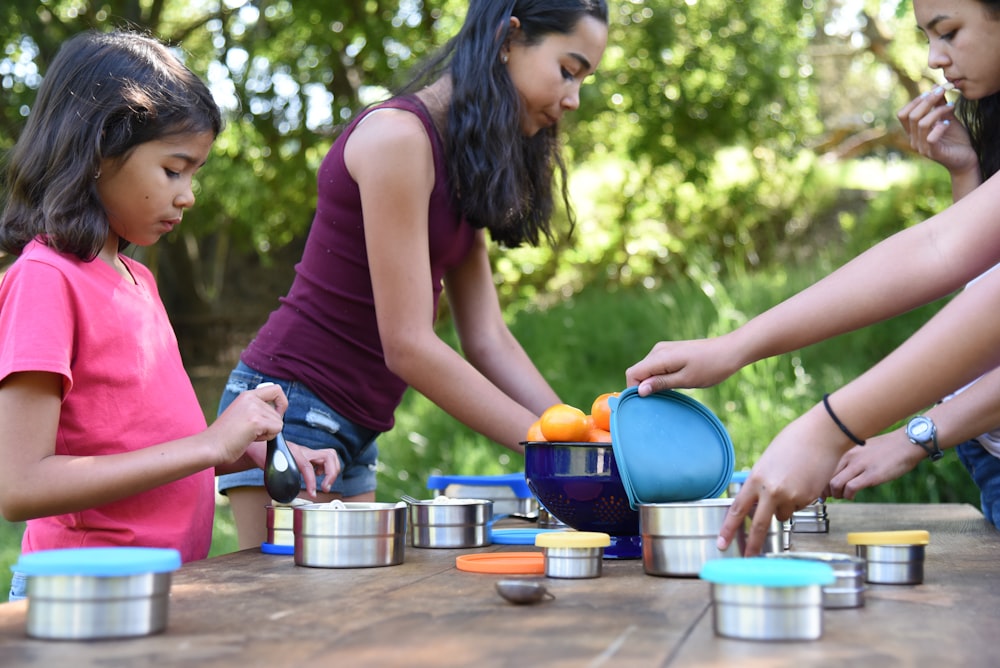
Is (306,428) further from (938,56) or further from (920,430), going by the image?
(938,56)

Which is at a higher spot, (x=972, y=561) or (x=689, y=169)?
(x=689, y=169)

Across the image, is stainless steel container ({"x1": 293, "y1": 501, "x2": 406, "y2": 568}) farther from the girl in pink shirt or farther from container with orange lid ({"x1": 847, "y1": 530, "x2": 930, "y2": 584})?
container with orange lid ({"x1": 847, "y1": 530, "x2": 930, "y2": 584})

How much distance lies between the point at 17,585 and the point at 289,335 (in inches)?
32.6

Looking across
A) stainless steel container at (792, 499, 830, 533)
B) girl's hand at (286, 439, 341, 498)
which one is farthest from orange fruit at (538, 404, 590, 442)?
stainless steel container at (792, 499, 830, 533)

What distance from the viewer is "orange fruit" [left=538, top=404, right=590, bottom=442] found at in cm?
183

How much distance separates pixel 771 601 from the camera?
111 centimetres

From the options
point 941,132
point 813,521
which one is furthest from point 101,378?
point 941,132

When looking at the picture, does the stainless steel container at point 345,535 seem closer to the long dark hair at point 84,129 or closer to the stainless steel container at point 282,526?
the stainless steel container at point 282,526

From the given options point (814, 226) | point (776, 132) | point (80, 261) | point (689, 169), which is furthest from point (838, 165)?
point (80, 261)

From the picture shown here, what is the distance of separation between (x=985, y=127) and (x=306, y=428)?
1712 mm

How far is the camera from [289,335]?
237 cm

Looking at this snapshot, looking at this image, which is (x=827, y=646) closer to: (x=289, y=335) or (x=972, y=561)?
(x=972, y=561)

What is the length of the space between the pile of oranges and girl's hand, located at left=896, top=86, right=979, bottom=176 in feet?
3.98

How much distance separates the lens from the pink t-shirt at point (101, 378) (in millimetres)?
1687
